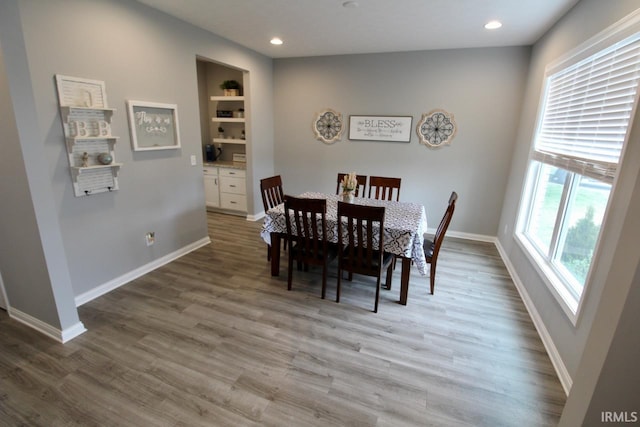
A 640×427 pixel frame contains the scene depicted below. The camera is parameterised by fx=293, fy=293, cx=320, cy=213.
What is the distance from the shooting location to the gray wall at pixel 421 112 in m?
4.03

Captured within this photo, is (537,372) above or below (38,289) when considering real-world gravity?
below

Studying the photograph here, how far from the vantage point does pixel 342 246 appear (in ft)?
8.57

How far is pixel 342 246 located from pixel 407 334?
88 cm

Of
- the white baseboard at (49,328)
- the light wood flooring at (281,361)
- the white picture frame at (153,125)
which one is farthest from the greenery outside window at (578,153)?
the white picture frame at (153,125)

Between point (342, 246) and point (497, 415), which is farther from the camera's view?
point (342, 246)

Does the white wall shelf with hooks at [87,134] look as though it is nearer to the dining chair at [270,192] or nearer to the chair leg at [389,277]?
Answer: the dining chair at [270,192]

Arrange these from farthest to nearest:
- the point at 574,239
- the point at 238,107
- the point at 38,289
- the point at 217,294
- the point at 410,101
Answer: the point at 238,107, the point at 410,101, the point at 217,294, the point at 574,239, the point at 38,289

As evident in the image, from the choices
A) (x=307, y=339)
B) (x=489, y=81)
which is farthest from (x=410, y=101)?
(x=307, y=339)

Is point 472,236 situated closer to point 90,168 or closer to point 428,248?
point 428,248

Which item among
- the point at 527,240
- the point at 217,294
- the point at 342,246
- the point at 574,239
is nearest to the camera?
the point at 574,239

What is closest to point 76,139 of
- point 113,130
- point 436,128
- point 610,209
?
point 113,130

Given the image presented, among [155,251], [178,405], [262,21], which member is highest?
[262,21]

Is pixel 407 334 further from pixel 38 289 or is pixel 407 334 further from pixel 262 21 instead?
pixel 262 21

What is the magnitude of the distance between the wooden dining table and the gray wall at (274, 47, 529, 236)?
158 centimetres
